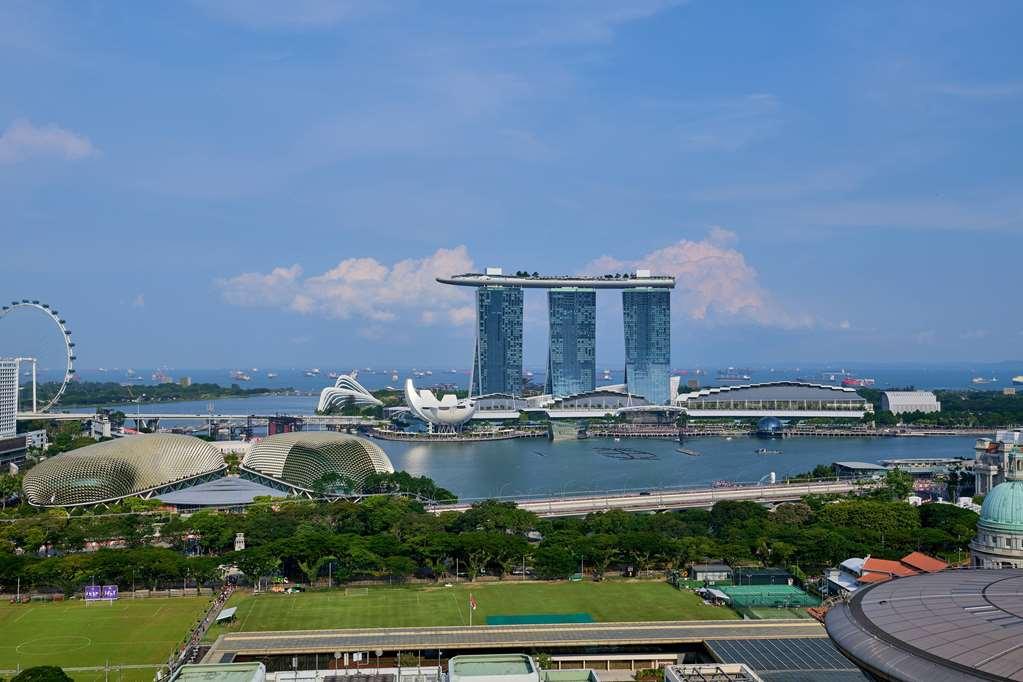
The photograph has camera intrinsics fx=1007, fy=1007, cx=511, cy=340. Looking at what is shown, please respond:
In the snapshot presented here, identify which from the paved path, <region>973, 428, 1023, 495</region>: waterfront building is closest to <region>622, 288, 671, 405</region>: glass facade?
<region>973, 428, 1023, 495</region>: waterfront building

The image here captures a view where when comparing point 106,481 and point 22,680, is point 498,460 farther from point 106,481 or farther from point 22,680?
point 22,680

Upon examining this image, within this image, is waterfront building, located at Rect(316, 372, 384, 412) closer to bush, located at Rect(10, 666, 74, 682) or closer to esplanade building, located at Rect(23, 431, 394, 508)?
esplanade building, located at Rect(23, 431, 394, 508)

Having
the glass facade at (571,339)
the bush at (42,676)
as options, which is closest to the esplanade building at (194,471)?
the bush at (42,676)

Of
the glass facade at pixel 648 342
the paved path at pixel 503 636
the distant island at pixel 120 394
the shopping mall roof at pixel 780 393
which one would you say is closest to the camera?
the paved path at pixel 503 636

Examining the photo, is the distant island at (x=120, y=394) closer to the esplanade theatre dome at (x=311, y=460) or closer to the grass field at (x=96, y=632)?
the esplanade theatre dome at (x=311, y=460)

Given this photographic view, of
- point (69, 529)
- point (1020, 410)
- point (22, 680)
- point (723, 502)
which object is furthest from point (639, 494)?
point (1020, 410)

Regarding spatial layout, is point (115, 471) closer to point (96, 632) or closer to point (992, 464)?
point (96, 632)

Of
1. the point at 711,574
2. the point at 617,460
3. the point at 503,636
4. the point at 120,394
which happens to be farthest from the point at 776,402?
the point at 120,394

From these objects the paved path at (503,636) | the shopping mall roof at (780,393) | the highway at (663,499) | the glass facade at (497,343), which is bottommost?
the paved path at (503,636)
